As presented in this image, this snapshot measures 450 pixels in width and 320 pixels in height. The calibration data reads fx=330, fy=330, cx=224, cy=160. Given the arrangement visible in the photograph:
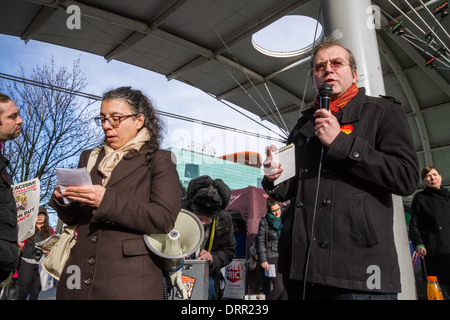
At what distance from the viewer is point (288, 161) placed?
1742 mm

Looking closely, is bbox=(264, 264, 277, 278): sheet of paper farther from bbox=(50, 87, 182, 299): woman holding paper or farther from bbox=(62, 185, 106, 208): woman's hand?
bbox=(62, 185, 106, 208): woman's hand

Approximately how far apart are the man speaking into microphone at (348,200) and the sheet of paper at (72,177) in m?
0.94

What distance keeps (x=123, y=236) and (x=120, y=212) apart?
6.7 inches

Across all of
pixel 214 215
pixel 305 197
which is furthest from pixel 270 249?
pixel 305 197

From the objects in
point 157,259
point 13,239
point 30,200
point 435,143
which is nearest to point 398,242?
point 157,259

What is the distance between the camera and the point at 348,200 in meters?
1.55

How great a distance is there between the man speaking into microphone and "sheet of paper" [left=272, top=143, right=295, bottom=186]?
27 mm

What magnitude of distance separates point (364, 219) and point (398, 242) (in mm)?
1049

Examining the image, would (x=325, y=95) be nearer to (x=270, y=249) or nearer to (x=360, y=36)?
(x=360, y=36)

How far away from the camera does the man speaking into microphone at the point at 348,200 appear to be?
1.45 metres

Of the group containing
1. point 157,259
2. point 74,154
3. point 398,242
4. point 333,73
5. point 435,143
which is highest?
point 435,143

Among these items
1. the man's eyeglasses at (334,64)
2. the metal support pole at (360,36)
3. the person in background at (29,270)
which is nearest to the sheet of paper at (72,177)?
the man's eyeglasses at (334,64)
